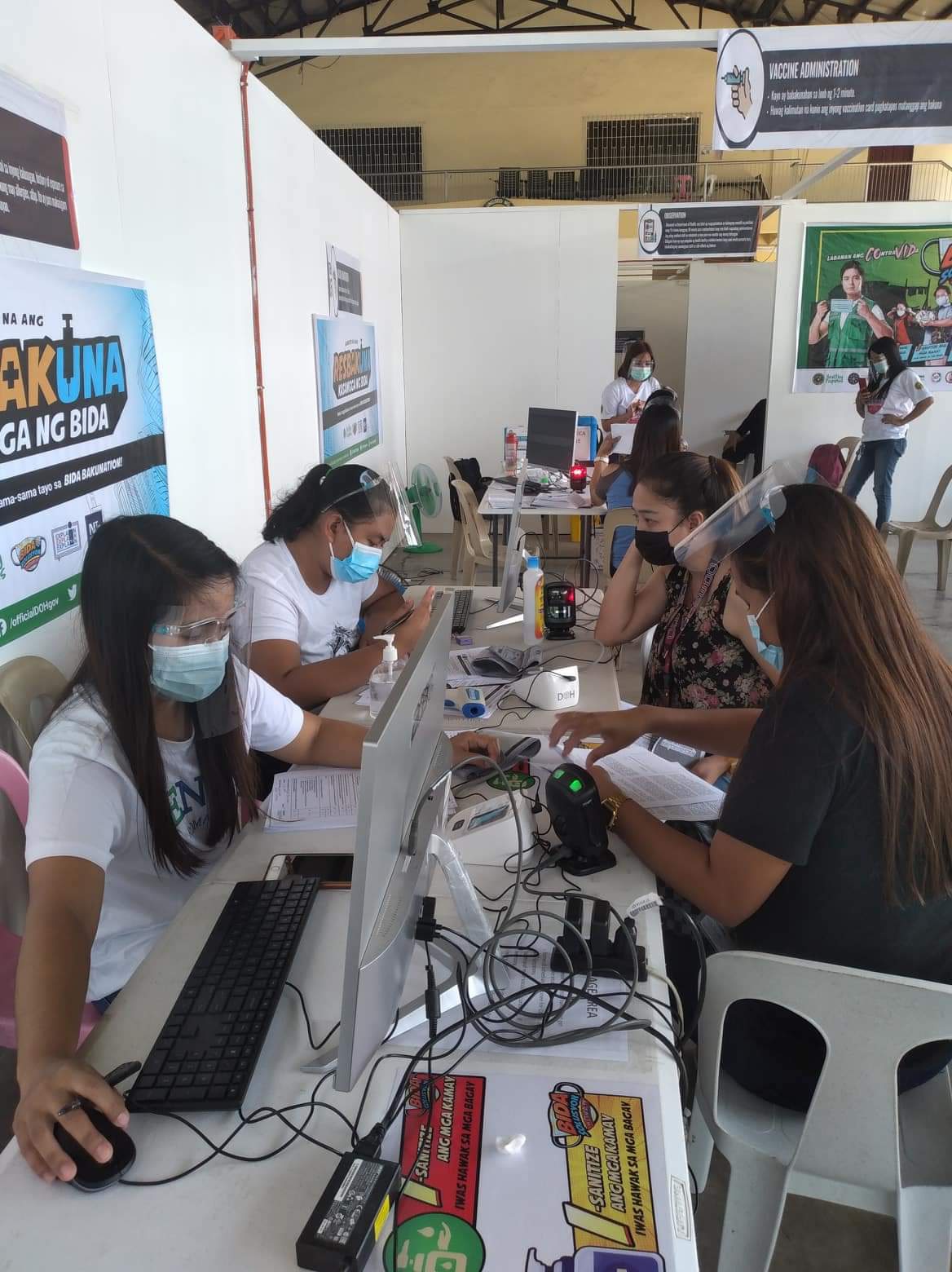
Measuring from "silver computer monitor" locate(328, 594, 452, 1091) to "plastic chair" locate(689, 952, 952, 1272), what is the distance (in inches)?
18.6

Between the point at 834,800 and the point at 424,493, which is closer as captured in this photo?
the point at 834,800

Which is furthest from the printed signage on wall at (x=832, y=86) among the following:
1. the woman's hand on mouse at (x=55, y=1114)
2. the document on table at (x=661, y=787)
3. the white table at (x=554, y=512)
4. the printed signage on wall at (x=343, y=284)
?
the woman's hand on mouse at (x=55, y=1114)

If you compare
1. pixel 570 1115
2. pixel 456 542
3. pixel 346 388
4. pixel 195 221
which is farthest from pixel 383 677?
pixel 346 388

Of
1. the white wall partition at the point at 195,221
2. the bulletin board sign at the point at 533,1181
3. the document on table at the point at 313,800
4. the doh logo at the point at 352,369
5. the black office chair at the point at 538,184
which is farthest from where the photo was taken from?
the black office chair at the point at 538,184

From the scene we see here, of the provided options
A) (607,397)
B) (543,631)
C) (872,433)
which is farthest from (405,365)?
(543,631)

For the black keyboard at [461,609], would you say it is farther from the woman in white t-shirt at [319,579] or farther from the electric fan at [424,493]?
the electric fan at [424,493]

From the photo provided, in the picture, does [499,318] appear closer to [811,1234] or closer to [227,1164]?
[811,1234]

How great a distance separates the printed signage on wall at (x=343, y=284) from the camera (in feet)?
17.8

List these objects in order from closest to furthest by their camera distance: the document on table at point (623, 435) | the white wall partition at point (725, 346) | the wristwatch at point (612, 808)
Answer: the wristwatch at point (612, 808) < the document on table at point (623, 435) < the white wall partition at point (725, 346)

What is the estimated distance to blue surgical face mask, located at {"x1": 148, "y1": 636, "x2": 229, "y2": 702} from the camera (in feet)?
4.42

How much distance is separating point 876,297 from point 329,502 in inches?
263

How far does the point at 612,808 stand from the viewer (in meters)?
1.42

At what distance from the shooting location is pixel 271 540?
95.9 inches

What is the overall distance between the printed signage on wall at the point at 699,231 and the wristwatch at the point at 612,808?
22.3ft
